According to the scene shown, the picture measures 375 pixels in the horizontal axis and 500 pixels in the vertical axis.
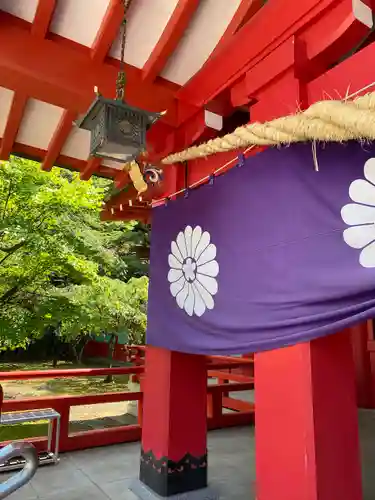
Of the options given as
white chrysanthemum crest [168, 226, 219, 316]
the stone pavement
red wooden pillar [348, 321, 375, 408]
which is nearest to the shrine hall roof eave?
white chrysanthemum crest [168, 226, 219, 316]

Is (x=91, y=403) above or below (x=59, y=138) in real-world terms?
below

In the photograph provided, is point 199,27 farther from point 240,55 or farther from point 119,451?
point 119,451

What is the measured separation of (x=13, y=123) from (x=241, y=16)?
2350 mm

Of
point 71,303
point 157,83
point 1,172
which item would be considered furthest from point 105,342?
point 157,83

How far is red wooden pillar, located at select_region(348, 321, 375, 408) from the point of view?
7.99m

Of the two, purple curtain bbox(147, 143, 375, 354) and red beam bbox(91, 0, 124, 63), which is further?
red beam bbox(91, 0, 124, 63)

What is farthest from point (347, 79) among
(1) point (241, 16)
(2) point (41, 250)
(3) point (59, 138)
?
(2) point (41, 250)

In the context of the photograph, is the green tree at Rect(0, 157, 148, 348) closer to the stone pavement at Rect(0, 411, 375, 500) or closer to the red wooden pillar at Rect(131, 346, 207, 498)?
the stone pavement at Rect(0, 411, 375, 500)

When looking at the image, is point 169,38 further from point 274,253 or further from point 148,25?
point 274,253

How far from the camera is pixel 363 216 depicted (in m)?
1.99

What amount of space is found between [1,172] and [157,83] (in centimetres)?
523

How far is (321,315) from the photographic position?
2.05 m

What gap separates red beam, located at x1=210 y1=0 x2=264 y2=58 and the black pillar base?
144 inches

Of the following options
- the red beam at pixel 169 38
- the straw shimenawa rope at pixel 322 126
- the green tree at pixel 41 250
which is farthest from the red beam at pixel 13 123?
the green tree at pixel 41 250
